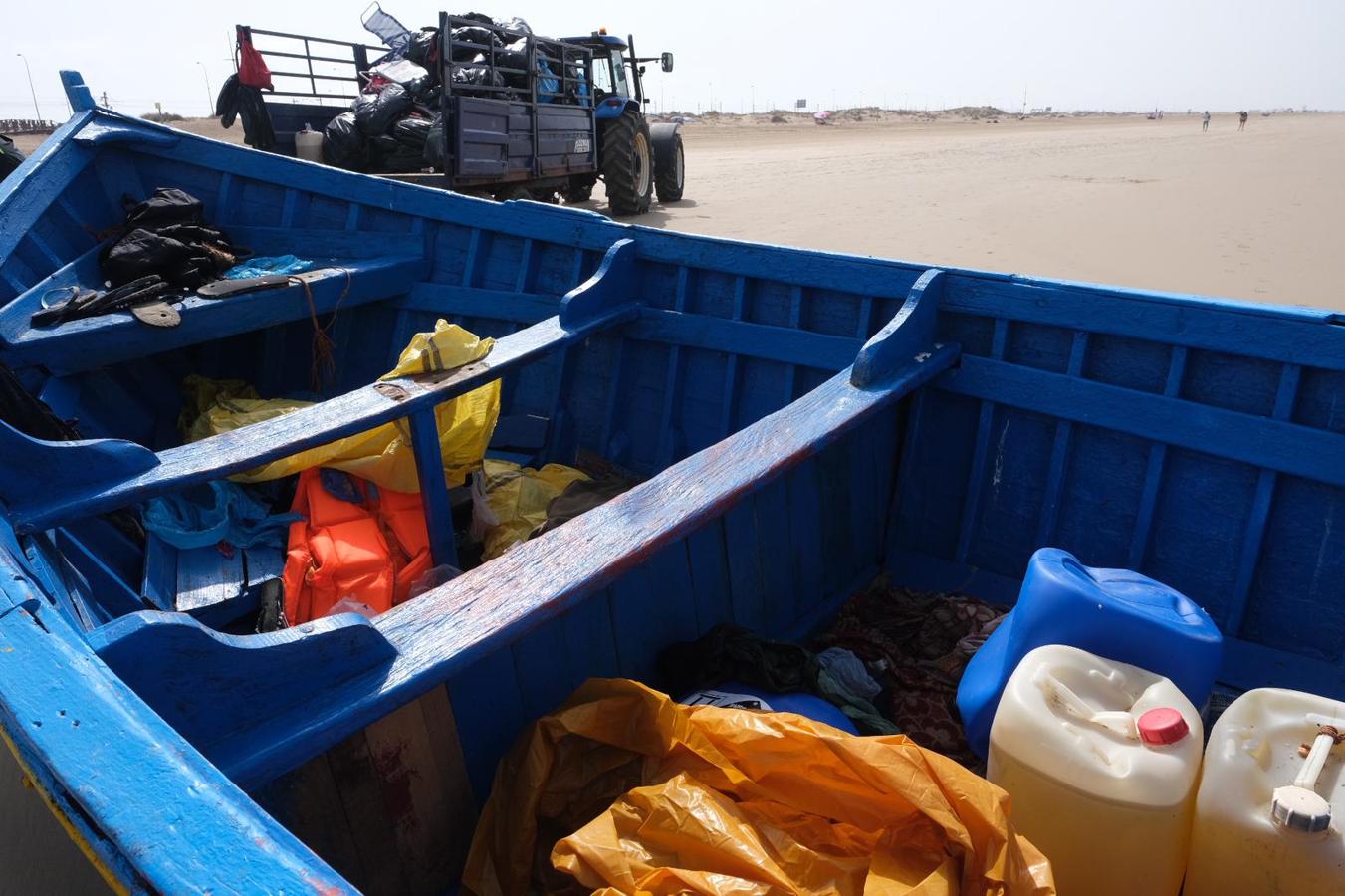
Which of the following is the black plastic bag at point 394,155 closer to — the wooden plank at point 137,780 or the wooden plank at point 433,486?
the wooden plank at point 433,486

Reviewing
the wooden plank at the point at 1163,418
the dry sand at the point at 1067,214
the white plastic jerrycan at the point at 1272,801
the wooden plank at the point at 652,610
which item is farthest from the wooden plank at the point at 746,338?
the dry sand at the point at 1067,214

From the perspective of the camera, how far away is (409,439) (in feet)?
10.8

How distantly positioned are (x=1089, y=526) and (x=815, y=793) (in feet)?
6.24

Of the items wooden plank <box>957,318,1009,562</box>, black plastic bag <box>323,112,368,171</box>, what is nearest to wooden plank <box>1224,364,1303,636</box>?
wooden plank <box>957,318,1009,562</box>

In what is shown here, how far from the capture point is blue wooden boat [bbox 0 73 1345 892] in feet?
4.79

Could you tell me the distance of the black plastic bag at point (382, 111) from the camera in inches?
383

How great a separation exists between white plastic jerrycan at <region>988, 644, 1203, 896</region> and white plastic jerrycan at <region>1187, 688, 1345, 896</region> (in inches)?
1.8

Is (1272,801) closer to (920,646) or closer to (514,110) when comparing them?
(920,646)

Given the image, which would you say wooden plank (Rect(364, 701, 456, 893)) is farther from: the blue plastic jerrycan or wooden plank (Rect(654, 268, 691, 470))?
wooden plank (Rect(654, 268, 691, 470))

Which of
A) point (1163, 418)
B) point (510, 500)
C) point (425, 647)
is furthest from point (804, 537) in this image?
point (425, 647)

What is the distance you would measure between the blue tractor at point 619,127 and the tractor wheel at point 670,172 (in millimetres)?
819

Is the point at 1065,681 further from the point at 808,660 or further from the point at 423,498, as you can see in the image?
the point at 423,498

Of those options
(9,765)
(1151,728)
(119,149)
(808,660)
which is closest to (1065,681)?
(1151,728)

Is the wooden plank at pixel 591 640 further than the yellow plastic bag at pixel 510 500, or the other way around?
the yellow plastic bag at pixel 510 500
